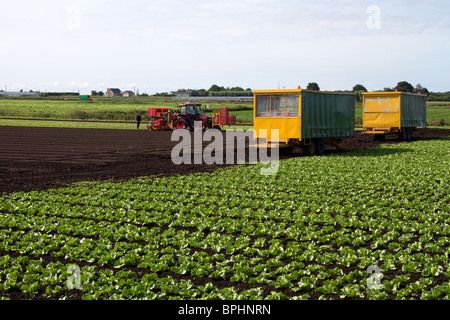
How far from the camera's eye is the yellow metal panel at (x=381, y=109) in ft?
110

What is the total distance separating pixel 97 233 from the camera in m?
10.1

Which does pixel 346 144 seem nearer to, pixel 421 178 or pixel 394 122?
pixel 394 122

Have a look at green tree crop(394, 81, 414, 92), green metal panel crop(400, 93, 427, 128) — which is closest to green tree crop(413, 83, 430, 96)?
green tree crop(394, 81, 414, 92)

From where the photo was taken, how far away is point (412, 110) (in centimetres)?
3644

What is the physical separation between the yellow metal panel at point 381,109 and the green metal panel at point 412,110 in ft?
1.51

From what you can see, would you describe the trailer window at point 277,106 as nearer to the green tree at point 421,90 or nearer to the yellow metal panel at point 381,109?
the yellow metal panel at point 381,109

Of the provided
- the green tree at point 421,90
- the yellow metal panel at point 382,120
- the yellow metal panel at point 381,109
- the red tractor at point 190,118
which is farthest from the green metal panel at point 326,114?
the green tree at point 421,90

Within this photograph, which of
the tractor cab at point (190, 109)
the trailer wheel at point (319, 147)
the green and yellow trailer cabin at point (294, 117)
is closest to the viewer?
the green and yellow trailer cabin at point (294, 117)

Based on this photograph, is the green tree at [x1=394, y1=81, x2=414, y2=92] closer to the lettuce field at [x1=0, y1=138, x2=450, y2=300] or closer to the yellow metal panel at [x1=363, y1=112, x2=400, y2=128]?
the yellow metal panel at [x1=363, y1=112, x2=400, y2=128]

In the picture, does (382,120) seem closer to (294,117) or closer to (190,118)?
(294,117)

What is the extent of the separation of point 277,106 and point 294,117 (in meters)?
1.14

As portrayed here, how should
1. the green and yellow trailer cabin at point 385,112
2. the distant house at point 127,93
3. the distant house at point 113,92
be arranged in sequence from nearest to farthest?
the green and yellow trailer cabin at point 385,112 → the distant house at point 127,93 → the distant house at point 113,92

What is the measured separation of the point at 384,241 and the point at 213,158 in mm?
15018

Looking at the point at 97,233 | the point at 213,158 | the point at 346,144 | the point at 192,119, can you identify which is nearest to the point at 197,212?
the point at 97,233
